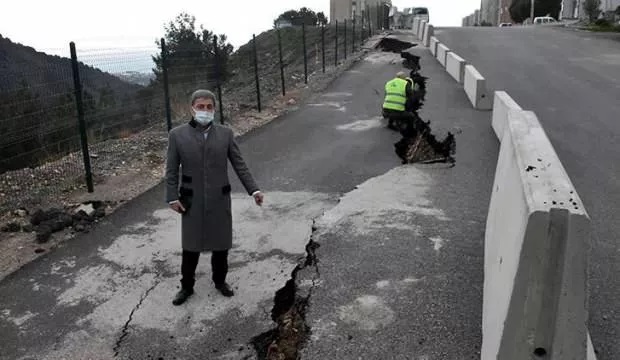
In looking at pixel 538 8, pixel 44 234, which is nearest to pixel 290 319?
pixel 44 234

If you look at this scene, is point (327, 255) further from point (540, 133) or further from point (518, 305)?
point (518, 305)

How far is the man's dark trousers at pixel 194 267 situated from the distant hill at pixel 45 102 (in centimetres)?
375

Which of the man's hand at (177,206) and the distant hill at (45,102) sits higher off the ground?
the distant hill at (45,102)

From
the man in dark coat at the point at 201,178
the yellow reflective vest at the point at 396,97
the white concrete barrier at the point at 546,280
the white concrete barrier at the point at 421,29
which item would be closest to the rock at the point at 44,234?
the man in dark coat at the point at 201,178

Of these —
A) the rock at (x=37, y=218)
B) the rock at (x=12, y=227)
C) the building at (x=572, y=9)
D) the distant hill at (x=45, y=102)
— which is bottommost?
the rock at (x=12, y=227)

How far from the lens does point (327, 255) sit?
5.38 m

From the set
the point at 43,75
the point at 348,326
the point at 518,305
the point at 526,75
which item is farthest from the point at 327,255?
the point at 526,75

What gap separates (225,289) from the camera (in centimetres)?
473

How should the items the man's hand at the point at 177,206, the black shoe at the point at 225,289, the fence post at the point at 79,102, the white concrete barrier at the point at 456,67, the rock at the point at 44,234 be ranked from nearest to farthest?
1. the man's hand at the point at 177,206
2. the black shoe at the point at 225,289
3. the rock at the point at 44,234
4. the fence post at the point at 79,102
5. the white concrete barrier at the point at 456,67

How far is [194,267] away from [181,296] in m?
0.26

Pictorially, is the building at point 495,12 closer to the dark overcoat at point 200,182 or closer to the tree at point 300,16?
the tree at point 300,16

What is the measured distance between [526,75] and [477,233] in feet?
40.6

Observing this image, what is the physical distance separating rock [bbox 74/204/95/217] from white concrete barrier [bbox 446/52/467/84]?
12011mm

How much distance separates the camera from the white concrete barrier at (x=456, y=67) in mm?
A: 16438
